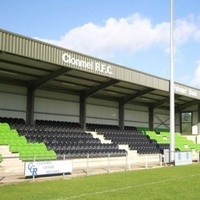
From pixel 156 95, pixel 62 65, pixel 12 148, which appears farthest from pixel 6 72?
pixel 156 95

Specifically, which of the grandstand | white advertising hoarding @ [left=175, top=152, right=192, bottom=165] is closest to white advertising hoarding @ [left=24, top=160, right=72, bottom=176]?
the grandstand

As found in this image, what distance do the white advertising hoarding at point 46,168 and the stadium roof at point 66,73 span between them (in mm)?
6940

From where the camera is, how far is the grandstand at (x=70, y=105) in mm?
22031

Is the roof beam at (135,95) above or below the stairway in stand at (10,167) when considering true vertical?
above

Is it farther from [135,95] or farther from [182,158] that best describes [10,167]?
[135,95]

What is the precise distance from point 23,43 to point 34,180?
339 inches

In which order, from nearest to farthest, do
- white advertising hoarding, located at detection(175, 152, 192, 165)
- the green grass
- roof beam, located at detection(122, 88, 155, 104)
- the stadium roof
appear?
the green grass → the stadium roof → white advertising hoarding, located at detection(175, 152, 192, 165) → roof beam, located at detection(122, 88, 155, 104)

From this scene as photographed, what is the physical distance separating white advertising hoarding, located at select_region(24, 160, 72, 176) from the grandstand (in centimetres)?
96

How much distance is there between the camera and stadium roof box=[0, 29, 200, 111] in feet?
68.5

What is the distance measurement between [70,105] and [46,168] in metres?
15.2

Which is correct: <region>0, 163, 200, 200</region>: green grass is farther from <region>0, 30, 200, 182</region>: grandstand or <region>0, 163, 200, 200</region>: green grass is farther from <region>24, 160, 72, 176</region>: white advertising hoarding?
<region>0, 30, 200, 182</region>: grandstand

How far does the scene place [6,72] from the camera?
82.0 ft

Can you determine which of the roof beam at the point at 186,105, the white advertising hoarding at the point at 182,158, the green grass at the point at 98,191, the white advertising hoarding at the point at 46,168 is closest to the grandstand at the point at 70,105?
the white advertising hoarding at the point at 46,168

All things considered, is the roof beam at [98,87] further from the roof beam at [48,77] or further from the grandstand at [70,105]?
the roof beam at [48,77]
